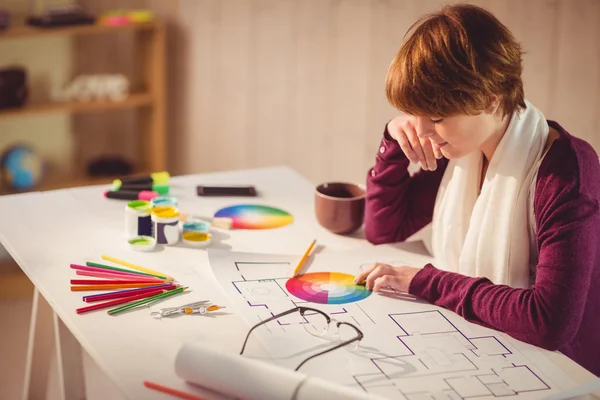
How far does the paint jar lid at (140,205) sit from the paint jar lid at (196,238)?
0.10 metres

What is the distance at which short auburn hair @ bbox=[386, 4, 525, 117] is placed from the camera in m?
1.36

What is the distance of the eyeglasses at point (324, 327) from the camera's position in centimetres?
130

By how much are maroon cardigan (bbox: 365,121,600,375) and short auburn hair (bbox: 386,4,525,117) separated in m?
0.18

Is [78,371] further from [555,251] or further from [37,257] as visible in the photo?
[555,251]

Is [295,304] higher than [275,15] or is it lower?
lower

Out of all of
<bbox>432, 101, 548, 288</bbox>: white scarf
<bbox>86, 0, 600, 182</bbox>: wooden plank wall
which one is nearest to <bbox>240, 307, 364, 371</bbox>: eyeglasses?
<bbox>432, 101, 548, 288</bbox>: white scarf

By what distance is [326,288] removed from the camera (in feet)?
4.94

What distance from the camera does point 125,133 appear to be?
3.86 metres

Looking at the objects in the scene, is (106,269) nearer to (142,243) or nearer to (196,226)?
(142,243)

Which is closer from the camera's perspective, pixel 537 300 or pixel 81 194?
A: pixel 537 300

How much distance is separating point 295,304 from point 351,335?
0.15m

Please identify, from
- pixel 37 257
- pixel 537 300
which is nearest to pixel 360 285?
pixel 537 300

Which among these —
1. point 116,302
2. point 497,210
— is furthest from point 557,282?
point 116,302

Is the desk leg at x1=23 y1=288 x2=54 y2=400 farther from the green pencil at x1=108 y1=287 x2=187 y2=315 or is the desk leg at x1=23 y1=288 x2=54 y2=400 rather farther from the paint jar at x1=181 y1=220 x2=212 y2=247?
the green pencil at x1=108 y1=287 x2=187 y2=315
